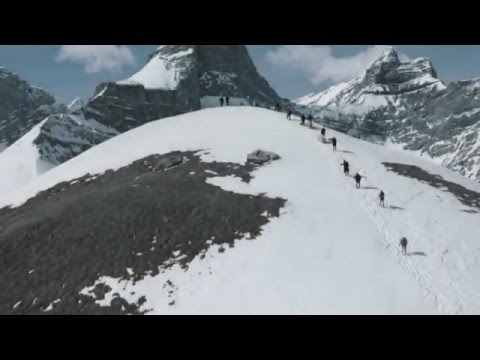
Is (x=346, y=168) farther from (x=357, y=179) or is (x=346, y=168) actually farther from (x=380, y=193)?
(x=380, y=193)

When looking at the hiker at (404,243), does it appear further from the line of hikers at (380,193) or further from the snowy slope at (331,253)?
the snowy slope at (331,253)

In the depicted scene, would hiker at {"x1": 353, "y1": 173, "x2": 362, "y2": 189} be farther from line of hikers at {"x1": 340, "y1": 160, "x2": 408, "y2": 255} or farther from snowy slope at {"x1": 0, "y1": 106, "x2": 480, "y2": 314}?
snowy slope at {"x1": 0, "y1": 106, "x2": 480, "y2": 314}

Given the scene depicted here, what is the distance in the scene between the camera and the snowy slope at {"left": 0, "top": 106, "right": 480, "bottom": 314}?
32594 mm

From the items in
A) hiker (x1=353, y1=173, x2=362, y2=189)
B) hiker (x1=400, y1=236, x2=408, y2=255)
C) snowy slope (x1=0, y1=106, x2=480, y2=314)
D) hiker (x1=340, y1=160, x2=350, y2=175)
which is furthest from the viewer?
hiker (x1=340, y1=160, x2=350, y2=175)

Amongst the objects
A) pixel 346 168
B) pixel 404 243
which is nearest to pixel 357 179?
pixel 346 168

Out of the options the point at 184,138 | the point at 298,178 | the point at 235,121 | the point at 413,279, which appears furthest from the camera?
the point at 235,121

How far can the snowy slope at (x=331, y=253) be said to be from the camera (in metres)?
32.6

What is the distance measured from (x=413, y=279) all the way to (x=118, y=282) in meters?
20.8

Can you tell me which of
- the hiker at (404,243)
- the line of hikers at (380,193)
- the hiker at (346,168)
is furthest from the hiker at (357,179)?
the hiker at (404,243)

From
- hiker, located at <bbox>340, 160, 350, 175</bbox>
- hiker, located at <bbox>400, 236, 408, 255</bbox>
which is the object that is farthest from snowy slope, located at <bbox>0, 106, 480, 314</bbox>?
hiker, located at <bbox>340, 160, 350, 175</bbox>

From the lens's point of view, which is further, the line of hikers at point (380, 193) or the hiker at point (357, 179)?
the hiker at point (357, 179)
